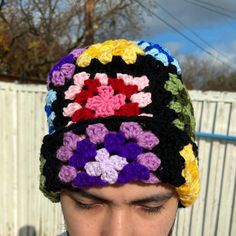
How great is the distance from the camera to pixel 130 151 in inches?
44.9

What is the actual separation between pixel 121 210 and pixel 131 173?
13cm

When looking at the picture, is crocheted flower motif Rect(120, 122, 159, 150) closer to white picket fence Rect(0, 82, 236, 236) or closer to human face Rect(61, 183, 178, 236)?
human face Rect(61, 183, 178, 236)

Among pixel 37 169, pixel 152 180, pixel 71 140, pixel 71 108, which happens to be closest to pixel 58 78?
pixel 71 108

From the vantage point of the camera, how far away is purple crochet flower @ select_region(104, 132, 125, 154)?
1.14 m

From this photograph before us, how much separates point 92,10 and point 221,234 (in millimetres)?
9109

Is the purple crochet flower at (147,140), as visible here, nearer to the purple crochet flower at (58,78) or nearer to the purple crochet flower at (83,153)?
the purple crochet flower at (83,153)

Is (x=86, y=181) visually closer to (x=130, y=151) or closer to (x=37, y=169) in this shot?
(x=130, y=151)

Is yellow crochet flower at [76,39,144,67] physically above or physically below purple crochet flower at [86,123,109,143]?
above

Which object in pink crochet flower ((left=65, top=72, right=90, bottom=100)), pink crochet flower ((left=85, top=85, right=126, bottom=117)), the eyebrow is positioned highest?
pink crochet flower ((left=65, top=72, right=90, bottom=100))

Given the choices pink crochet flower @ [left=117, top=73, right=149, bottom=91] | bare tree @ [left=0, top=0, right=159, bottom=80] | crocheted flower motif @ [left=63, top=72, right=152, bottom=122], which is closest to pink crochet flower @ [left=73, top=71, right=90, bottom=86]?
crocheted flower motif @ [left=63, top=72, right=152, bottom=122]

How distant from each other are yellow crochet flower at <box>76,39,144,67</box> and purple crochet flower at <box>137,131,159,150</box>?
0.83 feet

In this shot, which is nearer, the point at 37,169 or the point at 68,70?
the point at 68,70

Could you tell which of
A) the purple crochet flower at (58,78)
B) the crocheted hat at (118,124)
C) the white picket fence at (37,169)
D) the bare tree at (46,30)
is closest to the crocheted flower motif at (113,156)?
the crocheted hat at (118,124)

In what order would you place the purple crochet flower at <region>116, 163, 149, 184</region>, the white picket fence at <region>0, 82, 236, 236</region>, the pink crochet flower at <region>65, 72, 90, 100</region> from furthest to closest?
the white picket fence at <region>0, 82, 236, 236</region> → the pink crochet flower at <region>65, 72, 90, 100</region> → the purple crochet flower at <region>116, 163, 149, 184</region>
